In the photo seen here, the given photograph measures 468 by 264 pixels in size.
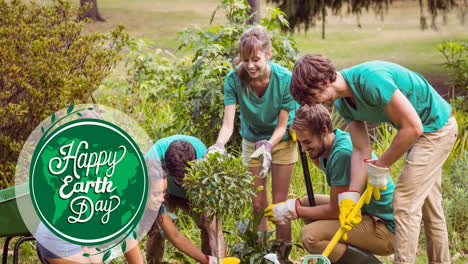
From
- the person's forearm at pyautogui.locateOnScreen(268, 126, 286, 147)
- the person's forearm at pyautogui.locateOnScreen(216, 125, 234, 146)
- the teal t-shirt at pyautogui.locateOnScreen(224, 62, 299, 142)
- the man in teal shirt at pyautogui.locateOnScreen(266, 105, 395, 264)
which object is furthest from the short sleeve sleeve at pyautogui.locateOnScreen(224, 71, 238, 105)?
the man in teal shirt at pyautogui.locateOnScreen(266, 105, 395, 264)

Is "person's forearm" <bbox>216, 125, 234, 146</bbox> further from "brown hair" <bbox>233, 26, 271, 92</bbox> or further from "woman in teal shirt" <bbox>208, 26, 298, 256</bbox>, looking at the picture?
"brown hair" <bbox>233, 26, 271, 92</bbox>

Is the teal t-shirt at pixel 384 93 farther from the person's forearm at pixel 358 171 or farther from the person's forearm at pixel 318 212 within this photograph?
the person's forearm at pixel 318 212

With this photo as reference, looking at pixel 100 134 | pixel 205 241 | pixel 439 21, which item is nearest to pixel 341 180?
pixel 205 241

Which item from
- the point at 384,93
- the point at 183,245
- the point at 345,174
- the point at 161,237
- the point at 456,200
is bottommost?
the point at 456,200

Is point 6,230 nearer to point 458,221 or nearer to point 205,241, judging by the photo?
point 205,241

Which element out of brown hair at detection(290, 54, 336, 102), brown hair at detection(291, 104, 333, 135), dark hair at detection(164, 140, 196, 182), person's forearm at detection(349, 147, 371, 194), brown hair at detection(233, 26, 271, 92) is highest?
brown hair at detection(233, 26, 271, 92)

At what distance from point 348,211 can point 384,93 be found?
2.15ft

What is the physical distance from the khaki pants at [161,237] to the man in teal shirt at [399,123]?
3.22ft

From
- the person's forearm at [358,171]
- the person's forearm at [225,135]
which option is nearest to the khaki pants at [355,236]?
the person's forearm at [358,171]

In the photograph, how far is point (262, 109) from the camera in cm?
404

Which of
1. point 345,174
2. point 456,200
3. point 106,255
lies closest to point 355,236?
point 345,174

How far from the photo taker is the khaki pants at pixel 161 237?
388 cm

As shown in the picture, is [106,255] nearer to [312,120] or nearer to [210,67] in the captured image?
[312,120]

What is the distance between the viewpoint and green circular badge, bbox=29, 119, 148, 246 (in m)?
3.39
